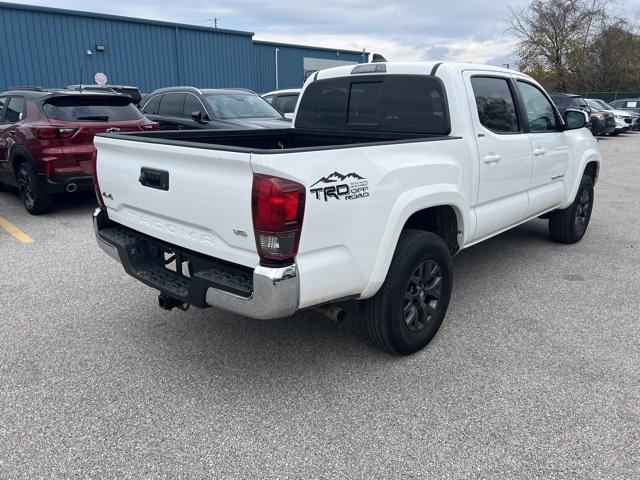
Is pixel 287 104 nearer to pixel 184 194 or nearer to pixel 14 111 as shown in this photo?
pixel 14 111

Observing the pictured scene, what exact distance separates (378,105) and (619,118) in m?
22.3

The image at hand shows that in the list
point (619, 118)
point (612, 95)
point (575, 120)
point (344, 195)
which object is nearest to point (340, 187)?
point (344, 195)

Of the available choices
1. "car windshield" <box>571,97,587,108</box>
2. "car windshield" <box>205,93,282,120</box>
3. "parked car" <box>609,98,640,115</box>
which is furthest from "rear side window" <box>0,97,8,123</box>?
"parked car" <box>609,98,640,115</box>

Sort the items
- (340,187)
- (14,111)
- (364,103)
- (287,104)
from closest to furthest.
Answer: (340,187)
(364,103)
(14,111)
(287,104)

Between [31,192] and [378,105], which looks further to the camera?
[31,192]

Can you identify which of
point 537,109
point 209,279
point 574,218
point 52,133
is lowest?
point 574,218

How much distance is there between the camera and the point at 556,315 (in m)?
4.05

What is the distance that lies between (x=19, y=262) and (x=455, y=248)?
14.1 ft

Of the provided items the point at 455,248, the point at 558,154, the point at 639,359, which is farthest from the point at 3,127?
the point at 639,359

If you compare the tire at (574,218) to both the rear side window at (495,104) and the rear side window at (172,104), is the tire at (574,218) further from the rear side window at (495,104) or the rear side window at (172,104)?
the rear side window at (172,104)

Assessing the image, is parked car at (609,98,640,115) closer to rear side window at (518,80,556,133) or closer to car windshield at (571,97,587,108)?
car windshield at (571,97,587,108)

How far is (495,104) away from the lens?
4.18 m

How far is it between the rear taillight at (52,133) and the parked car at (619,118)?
21552mm

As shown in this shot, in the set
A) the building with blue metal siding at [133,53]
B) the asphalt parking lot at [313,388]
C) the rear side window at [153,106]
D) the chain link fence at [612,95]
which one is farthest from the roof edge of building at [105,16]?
the chain link fence at [612,95]
